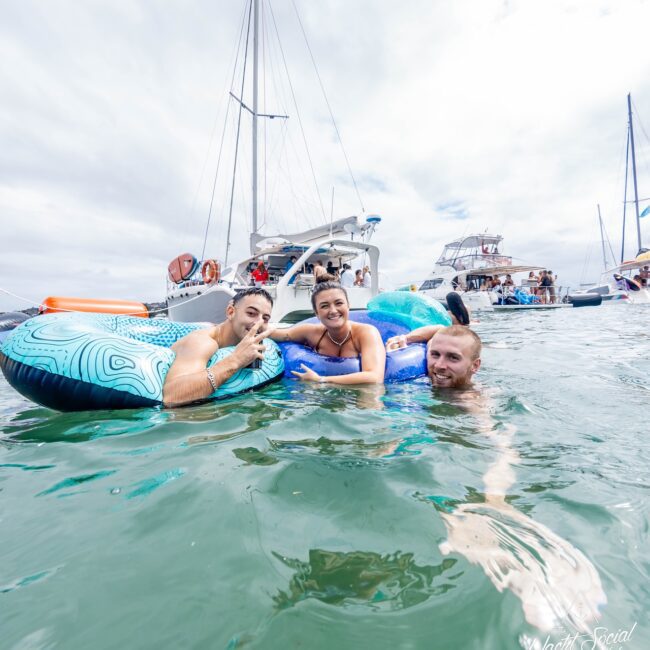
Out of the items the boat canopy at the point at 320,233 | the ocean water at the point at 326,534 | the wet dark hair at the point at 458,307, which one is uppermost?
the boat canopy at the point at 320,233

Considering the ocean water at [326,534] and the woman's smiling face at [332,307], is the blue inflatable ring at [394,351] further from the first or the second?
the ocean water at [326,534]

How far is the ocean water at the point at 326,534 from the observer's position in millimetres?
909

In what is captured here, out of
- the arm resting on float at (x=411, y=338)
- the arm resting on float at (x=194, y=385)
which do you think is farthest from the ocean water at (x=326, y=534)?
the arm resting on float at (x=411, y=338)

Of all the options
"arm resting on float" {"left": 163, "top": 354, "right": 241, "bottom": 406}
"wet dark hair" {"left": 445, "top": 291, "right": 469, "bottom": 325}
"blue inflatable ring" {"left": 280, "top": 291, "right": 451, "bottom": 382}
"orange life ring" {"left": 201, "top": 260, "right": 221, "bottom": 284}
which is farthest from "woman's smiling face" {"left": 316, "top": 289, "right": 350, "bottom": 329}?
"orange life ring" {"left": 201, "top": 260, "right": 221, "bottom": 284}

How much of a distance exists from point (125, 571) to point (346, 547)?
68 cm

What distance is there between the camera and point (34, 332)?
2.99 metres

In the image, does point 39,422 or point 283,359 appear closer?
point 39,422

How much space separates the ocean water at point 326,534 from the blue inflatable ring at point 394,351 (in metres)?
1.23

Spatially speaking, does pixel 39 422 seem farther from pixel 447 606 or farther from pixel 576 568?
pixel 576 568

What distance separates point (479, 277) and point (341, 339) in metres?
24.3

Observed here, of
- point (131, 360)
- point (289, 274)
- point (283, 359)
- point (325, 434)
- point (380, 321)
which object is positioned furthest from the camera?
point (289, 274)

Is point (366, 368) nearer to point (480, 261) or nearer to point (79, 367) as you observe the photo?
point (79, 367)

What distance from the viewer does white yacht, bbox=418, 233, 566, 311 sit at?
20381 millimetres

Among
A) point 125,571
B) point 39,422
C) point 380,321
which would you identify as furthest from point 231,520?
point 380,321
